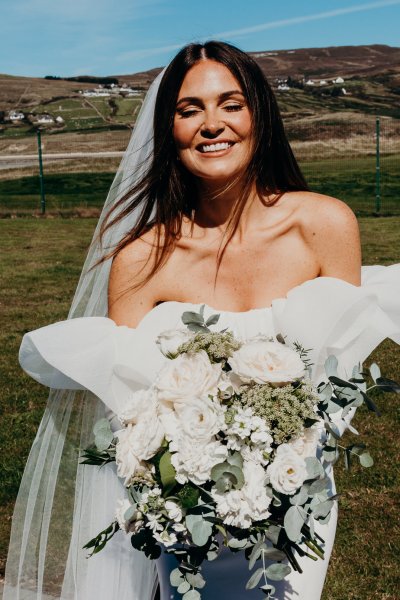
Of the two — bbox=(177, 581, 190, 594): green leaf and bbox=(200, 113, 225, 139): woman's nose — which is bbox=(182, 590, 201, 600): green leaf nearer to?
bbox=(177, 581, 190, 594): green leaf

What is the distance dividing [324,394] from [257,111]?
128cm

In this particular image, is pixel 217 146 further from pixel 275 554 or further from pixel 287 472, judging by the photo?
pixel 275 554

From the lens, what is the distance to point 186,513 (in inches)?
86.0

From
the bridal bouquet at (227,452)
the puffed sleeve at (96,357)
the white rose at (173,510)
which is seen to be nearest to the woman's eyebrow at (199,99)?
the puffed sleeve at (96,357)

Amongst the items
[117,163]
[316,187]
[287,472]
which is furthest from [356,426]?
[117,163]

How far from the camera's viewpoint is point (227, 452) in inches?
84.3

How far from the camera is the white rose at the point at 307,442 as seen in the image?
2211 millimetres

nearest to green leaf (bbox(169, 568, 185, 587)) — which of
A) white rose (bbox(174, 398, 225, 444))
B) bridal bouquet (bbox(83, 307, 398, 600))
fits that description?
bridal bouquet (bbox(83, 307, 398, 600))

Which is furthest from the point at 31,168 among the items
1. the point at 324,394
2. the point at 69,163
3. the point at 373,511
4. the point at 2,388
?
the point at 324,394

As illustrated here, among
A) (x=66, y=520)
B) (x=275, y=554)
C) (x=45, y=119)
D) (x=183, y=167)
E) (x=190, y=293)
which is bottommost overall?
(x=45, y=119)

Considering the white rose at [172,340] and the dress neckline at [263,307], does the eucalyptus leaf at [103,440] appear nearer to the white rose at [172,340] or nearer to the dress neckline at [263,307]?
the white rose at [172,340]

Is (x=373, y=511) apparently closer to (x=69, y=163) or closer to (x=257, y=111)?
(x=257, y=111)

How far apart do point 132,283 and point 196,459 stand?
1336 millimetres

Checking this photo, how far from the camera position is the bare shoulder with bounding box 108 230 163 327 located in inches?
129
